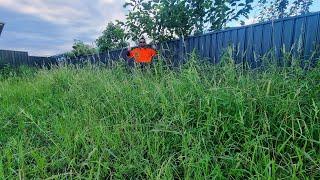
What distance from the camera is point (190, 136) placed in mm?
2357

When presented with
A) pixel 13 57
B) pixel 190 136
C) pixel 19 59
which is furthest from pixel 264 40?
pixel 19 59

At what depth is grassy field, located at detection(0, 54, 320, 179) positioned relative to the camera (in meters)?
2.13

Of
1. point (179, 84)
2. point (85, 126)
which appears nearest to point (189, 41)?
point (179, 84)

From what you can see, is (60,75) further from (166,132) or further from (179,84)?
(166,132)

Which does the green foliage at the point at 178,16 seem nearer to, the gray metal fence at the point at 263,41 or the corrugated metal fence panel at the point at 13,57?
the gray metal fence at the point at 263,41

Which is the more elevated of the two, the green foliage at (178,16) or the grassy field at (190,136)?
the green foliage at (178,16)

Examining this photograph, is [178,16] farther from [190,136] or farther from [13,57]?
[13,57]

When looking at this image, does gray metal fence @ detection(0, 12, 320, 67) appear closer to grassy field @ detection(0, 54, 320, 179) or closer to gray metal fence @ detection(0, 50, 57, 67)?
grassy field @ detection(0, 54, 320, 179)

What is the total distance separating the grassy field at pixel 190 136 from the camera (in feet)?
6.99

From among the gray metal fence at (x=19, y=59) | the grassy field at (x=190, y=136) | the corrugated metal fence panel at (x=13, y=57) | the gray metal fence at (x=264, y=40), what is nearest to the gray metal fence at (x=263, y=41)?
the gray metal fence at (x=264, y=40)

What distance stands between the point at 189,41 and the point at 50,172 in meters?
5.54

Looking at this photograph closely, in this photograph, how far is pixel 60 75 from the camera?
239 inches

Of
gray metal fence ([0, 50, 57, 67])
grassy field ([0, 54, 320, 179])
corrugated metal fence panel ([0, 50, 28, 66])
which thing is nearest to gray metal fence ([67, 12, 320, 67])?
grassy field ([0, 54, 320, 179])

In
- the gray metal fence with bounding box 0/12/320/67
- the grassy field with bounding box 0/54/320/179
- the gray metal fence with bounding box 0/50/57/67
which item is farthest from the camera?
the gray metal fence with bounding box 0/50/57/67
